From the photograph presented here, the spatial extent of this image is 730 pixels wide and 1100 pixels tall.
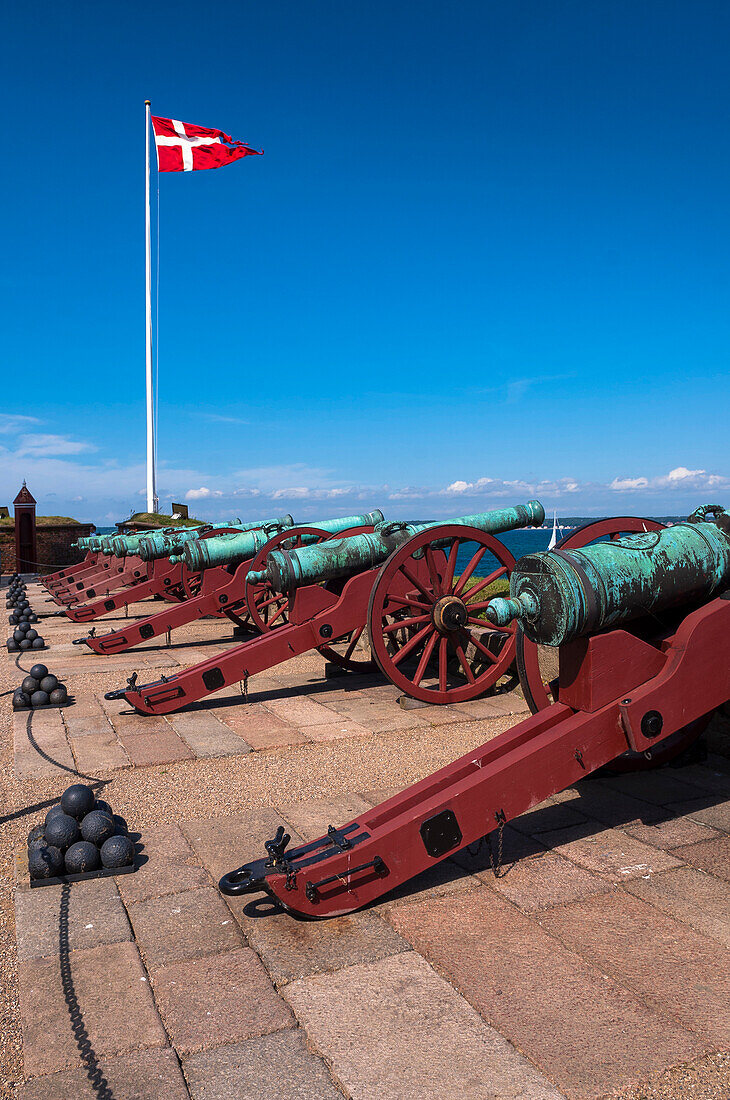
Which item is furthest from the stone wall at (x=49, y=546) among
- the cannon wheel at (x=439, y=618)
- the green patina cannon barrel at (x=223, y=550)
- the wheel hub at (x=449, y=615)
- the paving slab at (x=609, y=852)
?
the paving slab at (x=609, y=852)

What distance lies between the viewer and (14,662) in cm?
1014

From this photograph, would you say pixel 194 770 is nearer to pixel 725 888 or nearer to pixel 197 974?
pixel 197 974

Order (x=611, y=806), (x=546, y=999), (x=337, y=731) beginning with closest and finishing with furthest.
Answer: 1. (x=546, y=999)
2. (x=611, y=806)
3. (x=337, y=731)

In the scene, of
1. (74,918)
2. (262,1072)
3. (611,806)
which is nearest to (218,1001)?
(262,1072)

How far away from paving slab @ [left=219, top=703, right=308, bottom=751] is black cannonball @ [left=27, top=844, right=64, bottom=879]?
2.27 metres

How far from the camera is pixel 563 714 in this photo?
3703mm

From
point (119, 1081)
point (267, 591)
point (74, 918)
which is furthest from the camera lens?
point (267, 591)

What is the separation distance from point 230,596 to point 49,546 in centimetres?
1984

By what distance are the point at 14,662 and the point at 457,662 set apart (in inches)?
226

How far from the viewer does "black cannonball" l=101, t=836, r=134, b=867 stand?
147 inches

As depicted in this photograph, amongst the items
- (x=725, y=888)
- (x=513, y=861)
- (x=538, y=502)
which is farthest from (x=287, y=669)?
(x=725, y=888)

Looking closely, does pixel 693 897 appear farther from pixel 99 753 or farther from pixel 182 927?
pixel 99 753

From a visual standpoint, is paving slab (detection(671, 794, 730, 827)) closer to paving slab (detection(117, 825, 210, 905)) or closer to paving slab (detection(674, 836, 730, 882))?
paving slab (detection(674, 836, 730, 882))

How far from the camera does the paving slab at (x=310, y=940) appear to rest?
2.95m
